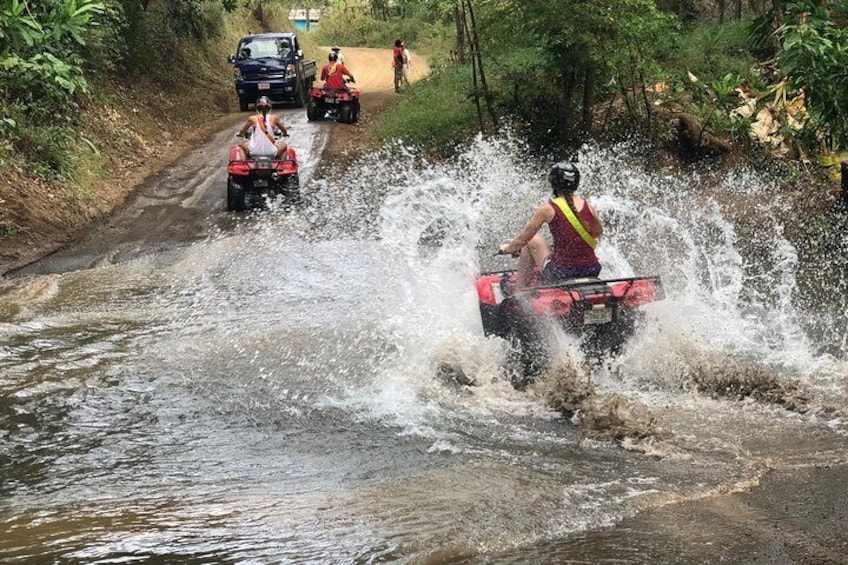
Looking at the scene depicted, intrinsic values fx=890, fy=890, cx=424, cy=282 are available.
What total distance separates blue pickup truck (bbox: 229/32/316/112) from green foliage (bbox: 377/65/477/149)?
312cm

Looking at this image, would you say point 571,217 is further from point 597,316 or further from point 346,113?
point 346,113

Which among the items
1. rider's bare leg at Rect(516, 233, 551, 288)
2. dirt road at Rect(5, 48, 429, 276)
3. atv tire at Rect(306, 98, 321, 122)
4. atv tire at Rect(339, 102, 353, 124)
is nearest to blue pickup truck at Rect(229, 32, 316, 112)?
dirt road at Rect(5, 48, 429, 276)

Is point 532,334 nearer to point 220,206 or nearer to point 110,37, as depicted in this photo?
point 220,206

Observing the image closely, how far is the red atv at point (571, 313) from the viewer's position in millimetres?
6992

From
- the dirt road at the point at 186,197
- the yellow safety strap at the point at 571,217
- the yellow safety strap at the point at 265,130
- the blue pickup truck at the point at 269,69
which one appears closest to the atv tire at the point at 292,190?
the yellow safety strap at the point at 265,130

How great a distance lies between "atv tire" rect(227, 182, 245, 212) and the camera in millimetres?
14953

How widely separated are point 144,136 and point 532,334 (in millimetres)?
15369

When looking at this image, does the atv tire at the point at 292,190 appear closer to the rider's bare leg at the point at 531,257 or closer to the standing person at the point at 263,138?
the standing person at the point at 263,138

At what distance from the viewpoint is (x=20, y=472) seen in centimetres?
563

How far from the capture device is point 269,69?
24.8 m

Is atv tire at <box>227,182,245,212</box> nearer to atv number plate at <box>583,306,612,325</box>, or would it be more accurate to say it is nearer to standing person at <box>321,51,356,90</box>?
standing person at <box>321,51,356,90</box>

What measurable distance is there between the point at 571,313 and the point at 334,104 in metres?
16.6

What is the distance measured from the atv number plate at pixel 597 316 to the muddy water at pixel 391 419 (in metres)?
0.30

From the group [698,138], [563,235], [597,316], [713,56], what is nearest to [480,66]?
[698,138]
